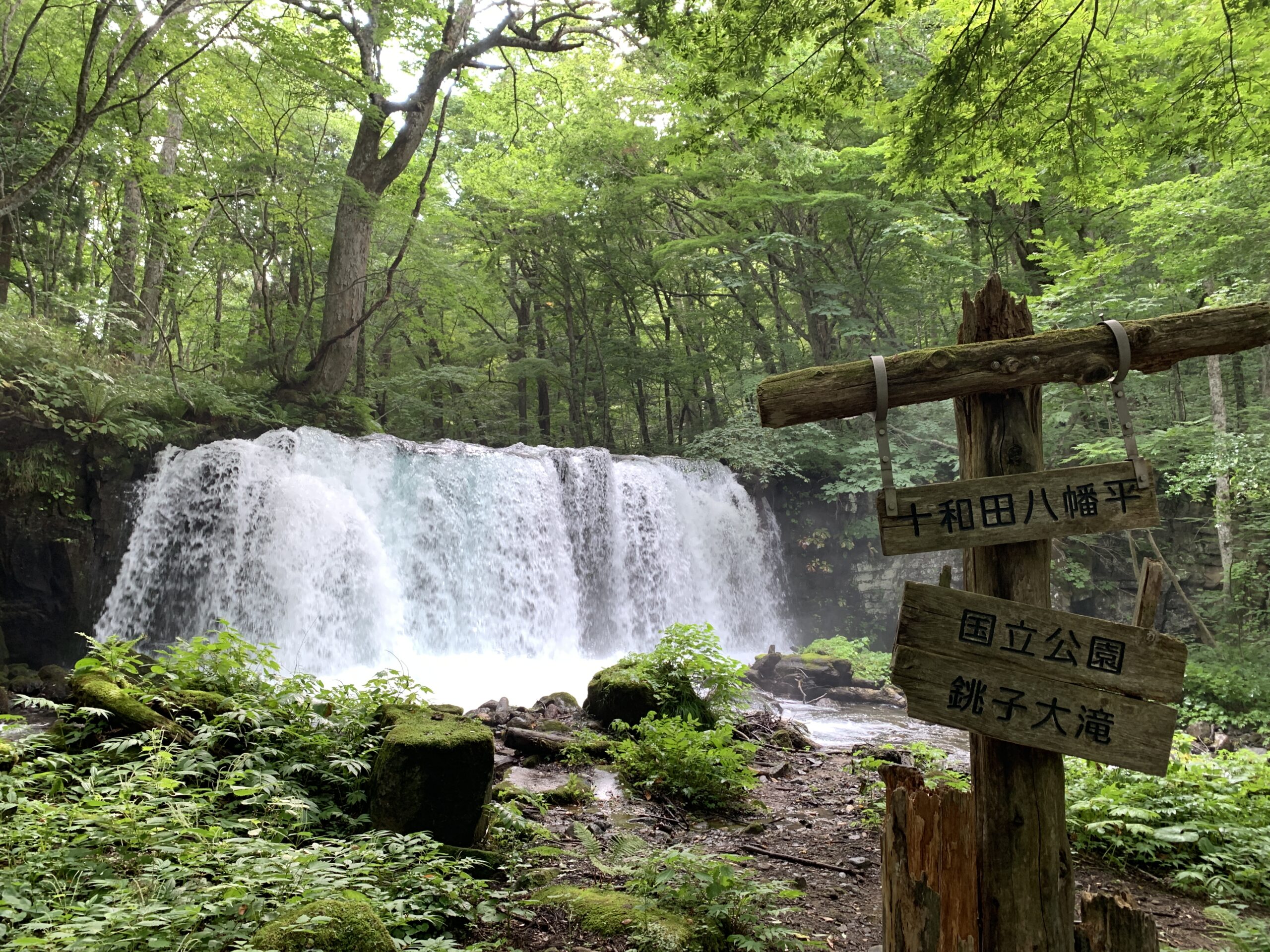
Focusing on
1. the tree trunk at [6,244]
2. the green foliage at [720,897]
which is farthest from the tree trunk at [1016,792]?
the tree trunk at [6,244]

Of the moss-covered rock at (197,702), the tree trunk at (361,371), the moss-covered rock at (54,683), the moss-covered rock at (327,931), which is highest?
the tree trunk at (361,371)

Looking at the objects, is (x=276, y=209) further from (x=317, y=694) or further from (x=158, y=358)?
(x=317, y=694)

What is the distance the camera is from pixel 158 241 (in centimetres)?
1179

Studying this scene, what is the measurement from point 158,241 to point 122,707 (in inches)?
433

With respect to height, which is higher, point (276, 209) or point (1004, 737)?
point (276, 209)

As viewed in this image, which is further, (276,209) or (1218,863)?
(276,209)

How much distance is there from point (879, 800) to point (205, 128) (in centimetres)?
1291

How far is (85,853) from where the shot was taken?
2438 millimetres

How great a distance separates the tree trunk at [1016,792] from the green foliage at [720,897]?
3.22 ft

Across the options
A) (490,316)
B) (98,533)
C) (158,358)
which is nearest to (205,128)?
(158,358)

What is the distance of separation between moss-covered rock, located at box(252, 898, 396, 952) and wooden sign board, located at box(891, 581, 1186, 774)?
1.78 metres

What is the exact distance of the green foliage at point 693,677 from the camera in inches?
245

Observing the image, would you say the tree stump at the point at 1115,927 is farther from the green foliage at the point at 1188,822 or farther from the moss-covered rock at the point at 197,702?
the moss-covered rock at the point at 197,702

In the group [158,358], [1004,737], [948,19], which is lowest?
[1004,737]
